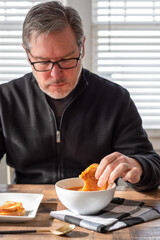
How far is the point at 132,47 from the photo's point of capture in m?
2.80

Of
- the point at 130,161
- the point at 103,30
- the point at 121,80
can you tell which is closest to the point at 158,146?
the point at 121,80

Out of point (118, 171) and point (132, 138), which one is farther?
point (132, 138)

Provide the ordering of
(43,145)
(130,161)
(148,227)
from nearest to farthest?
Result: (148,227), (130,161), (43,145)

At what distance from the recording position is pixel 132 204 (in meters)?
1.36

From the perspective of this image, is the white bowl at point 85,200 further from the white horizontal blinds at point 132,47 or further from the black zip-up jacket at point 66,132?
the white horizontal blinds at point 132,47

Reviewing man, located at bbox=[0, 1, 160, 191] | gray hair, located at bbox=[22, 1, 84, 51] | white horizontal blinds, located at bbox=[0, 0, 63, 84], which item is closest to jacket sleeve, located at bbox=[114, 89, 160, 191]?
man, located at bbox=[0, 1, 160, 191]

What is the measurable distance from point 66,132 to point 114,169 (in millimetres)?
594

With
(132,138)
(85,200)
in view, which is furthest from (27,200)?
(132,138)

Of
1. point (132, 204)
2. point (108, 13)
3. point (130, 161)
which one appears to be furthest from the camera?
point (108, 13)

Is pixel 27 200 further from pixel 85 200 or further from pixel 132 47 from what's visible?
pixel 132 47

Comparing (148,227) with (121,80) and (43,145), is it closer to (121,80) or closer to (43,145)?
(43,145)

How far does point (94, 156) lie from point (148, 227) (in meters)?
0.75

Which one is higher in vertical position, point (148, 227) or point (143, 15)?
point (143, 15)

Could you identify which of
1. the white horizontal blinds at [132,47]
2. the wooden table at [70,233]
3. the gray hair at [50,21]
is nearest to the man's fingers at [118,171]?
the wooden table at [70,233]
